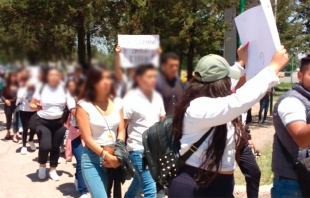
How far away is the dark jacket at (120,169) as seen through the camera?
3674 millimetres

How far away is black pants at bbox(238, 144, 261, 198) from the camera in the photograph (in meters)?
4.36

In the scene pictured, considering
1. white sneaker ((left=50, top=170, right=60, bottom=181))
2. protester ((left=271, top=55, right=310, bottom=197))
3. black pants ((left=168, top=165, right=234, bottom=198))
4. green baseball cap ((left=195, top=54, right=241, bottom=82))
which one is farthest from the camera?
white sneaker ((left=50, top=170, right=60, bottom=181))

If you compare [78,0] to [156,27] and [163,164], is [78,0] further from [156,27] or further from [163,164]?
[163,164]

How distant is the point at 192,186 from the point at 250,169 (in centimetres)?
201

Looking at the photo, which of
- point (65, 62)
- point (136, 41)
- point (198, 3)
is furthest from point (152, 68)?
point (198, 3)

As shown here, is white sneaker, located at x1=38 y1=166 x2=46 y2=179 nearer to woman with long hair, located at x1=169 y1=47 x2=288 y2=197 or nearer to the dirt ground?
the dirt ground

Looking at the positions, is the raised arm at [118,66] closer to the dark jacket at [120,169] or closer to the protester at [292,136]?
the protester at [292,136]

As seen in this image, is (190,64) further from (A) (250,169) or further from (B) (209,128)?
(A) (250,169)

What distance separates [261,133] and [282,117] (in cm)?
933

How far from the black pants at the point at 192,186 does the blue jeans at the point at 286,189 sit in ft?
1.74

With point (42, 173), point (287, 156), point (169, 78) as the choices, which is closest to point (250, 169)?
point (287, 156)

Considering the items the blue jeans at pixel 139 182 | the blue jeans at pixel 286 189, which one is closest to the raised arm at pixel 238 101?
the blue jeans at pixel 286 189

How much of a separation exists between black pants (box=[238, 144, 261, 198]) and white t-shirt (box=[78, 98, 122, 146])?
1.36m

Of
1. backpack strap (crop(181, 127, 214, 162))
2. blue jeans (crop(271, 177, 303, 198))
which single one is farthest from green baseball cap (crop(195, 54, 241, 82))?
blue jeans (crop(271, 177, 303, 198))
